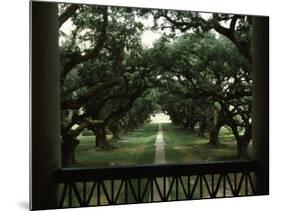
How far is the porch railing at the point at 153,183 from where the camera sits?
12.8 feet

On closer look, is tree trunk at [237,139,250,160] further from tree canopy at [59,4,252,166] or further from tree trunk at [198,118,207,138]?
tree trunk at [198,118,207,138]

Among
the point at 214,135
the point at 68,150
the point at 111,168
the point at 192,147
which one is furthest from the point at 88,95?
the point at 214,135

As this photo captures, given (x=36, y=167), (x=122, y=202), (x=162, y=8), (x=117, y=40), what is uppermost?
(x=162, y=8)

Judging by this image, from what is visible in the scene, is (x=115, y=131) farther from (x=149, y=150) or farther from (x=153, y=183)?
(x=153, y=183)

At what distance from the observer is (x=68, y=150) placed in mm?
3832

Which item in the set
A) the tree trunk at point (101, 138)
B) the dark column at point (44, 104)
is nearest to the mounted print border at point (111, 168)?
the dark column at point (44, 104)

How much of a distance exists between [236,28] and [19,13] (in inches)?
77.7

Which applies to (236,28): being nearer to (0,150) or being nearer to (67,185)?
(67,185)

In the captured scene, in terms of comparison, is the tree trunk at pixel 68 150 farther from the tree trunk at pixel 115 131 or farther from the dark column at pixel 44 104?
the tree trunk at pixel 115 131

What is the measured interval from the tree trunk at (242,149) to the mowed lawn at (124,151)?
84cm

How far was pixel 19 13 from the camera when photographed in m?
3.71

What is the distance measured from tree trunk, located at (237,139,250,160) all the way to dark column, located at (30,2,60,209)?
1676 millimetres

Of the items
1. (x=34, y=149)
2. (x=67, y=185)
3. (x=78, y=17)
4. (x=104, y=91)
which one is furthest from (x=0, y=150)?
(x=78, y=17)

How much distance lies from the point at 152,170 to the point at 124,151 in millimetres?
323
